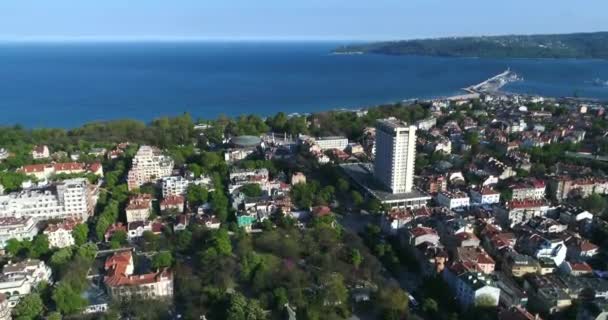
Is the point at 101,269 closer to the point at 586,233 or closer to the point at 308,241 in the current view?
the point at 308,241

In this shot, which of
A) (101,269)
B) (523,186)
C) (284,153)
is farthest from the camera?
(284,153)

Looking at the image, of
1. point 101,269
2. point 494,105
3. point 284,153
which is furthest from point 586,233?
point 494,105

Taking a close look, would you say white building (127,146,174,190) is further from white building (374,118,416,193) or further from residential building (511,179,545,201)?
residential building (511,179,545,201)

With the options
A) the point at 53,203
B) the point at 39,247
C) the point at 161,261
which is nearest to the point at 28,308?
the point at 161,261

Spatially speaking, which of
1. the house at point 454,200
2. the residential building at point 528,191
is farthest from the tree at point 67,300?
the residential building at point 528,191

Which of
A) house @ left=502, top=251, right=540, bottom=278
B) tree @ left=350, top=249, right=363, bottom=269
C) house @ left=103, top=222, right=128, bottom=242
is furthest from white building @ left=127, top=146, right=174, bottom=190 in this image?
house @ left=502, top=251, right=540, bottom=278

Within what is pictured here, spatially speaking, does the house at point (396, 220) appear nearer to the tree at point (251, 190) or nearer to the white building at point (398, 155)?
the white building at point (398, 155)
